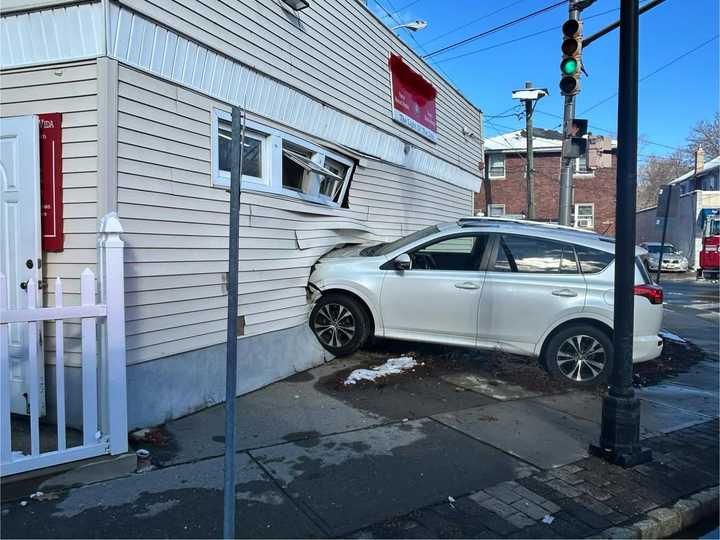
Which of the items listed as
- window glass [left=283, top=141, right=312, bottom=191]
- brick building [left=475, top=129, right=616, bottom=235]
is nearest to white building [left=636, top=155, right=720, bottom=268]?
brick building [left=475, top=129, right=616, bottom=235]

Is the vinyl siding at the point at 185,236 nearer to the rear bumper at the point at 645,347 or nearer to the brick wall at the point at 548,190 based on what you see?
the rear bumper at the point at 645,347

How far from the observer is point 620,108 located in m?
4.63

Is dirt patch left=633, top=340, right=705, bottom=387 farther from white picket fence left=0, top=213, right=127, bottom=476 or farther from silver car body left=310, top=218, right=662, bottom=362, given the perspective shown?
white picket fence left=0, top=213, right=127, bottom=476

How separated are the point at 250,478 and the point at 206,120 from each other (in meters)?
3.13

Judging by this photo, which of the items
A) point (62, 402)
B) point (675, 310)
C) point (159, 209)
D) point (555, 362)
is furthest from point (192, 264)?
point (675, 310)

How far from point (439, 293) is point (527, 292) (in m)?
0.98

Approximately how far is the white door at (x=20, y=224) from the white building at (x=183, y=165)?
2 cm

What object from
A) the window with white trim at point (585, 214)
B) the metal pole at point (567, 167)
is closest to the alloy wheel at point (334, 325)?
the metal pole at point (567, 167)

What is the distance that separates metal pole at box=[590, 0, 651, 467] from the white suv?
1.74 m

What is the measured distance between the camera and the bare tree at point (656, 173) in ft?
205

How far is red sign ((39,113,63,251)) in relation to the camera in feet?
14.0

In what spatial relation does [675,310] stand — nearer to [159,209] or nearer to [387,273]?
[387,273]

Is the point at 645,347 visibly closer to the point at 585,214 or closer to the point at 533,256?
the point at 533,256

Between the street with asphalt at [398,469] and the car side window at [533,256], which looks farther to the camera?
the car side window at [533,256]
